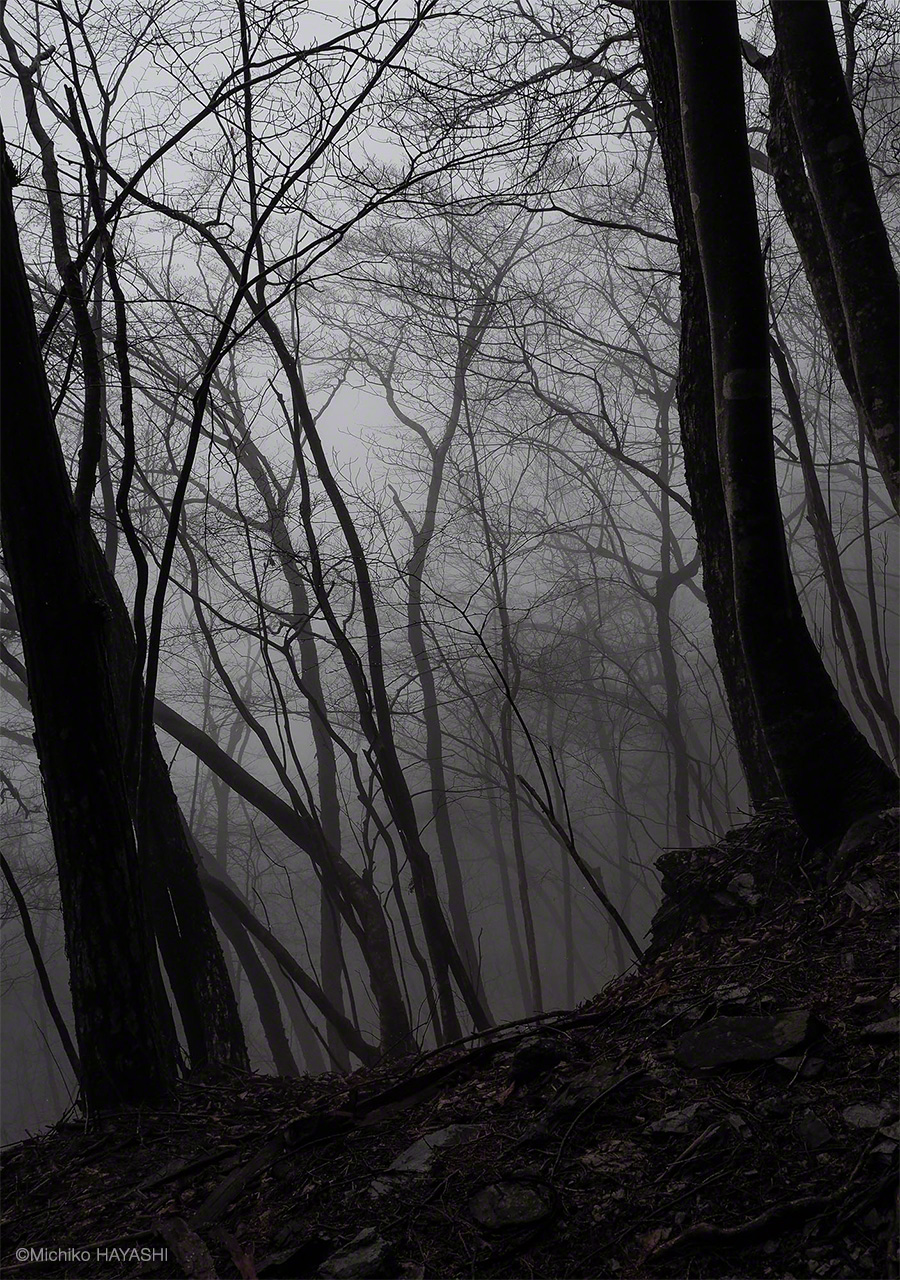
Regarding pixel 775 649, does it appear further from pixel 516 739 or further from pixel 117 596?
pixel 516 739

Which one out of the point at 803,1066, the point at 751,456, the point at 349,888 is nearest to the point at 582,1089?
the point at 803,1066

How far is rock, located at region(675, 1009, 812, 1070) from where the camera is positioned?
156 cm

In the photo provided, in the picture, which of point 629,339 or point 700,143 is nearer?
point 700,143

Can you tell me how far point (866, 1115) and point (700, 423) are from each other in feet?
8.76

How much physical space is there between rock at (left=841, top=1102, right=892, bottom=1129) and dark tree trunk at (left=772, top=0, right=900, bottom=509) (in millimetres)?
1558

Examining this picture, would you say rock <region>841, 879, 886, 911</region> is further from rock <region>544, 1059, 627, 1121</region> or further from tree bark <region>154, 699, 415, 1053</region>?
tree bark <region>154, 699, 415, 1053</region>

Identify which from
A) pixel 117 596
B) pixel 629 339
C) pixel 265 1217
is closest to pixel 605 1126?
pixel 265 1217

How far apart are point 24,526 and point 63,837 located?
2.80ft

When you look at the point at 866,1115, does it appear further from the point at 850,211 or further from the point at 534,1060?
the point at 850,211

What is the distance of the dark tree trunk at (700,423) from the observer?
3.30m

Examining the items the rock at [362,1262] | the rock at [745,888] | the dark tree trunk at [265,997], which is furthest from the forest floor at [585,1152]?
the dark tree trunk at [265,997]

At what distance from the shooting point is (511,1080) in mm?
1766

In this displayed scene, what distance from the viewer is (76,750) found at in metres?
2.13

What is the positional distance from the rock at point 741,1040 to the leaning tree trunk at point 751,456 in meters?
0.85
